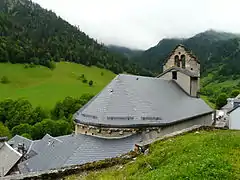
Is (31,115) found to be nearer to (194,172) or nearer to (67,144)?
(67,144)

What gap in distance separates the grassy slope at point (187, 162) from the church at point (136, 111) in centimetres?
725

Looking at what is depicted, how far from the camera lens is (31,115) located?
3056 inches

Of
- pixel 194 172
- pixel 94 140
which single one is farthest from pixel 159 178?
pixel 94 140

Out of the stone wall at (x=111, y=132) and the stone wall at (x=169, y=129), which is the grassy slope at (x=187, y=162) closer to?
the stone wall at (x=169, y=129)

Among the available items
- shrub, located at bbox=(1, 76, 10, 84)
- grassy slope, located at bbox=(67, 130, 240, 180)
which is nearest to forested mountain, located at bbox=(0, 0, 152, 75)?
shrub, located at bbox=(1, 76, 10, 84)

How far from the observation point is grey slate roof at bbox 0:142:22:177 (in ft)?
121

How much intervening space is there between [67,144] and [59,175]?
32.0 feet

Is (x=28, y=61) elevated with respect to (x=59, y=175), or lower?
elevated

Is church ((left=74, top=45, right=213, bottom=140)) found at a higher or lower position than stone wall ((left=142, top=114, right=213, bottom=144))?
higher

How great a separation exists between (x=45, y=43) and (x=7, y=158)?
12350 centimetres

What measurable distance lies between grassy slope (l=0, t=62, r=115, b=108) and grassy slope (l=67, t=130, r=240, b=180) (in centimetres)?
8067

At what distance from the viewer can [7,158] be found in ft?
129

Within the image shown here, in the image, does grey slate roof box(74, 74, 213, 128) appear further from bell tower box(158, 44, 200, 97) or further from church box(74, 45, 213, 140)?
bell tower box(158, 44, 200, 97)

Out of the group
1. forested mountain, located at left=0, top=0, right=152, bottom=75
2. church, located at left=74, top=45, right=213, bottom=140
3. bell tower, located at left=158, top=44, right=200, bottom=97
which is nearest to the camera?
church, located at left=74, top=45, right=213, bottom=140
